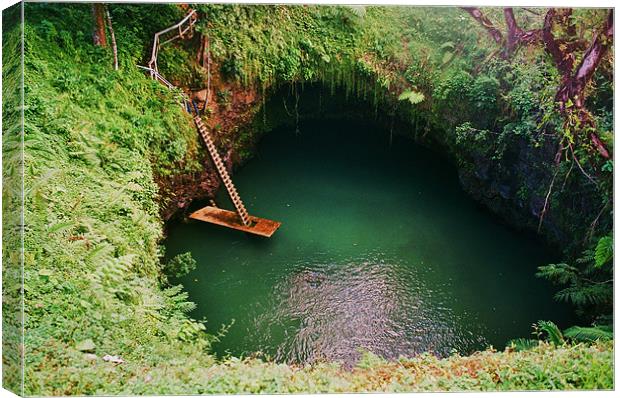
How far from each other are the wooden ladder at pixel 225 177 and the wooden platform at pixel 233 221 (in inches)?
3.2

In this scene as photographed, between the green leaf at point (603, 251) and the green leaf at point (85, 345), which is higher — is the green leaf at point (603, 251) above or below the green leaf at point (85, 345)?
above

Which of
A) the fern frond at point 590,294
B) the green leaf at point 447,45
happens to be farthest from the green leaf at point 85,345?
the green leaf at point 447,45

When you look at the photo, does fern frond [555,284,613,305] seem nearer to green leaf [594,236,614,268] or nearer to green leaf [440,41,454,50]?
green leaf [594,236,614,268]

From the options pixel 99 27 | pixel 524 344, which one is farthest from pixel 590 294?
pixel 99 27

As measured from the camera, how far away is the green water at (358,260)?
6.05 meters

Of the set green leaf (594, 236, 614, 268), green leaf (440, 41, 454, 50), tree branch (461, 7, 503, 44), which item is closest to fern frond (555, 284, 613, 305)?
green leaf (594, 236, 614, 268)

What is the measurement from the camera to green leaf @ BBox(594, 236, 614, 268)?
5.48 m

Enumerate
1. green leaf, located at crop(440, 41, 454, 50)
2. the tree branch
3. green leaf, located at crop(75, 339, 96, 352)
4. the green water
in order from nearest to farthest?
green leaf, located at crop(75, 339, 96, 352), the green water, the tree branch, green leaf, located at crop(440, 41, 454, 50)

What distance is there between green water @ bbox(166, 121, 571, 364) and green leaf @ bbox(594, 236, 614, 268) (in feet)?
3.07

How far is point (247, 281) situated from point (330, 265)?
1032 mm

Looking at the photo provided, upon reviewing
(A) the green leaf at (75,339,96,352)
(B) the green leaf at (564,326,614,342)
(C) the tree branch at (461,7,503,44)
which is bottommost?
(B) the green leaf at (564,326,614,342)

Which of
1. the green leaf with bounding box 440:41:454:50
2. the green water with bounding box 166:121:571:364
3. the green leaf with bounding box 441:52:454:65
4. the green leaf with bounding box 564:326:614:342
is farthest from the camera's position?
the green leaf with bounding box 441:52:454:65

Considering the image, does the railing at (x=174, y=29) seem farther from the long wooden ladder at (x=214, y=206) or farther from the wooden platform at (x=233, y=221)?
the wooden platform at (x=233, y=221)

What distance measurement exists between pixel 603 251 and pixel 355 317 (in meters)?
2.54
